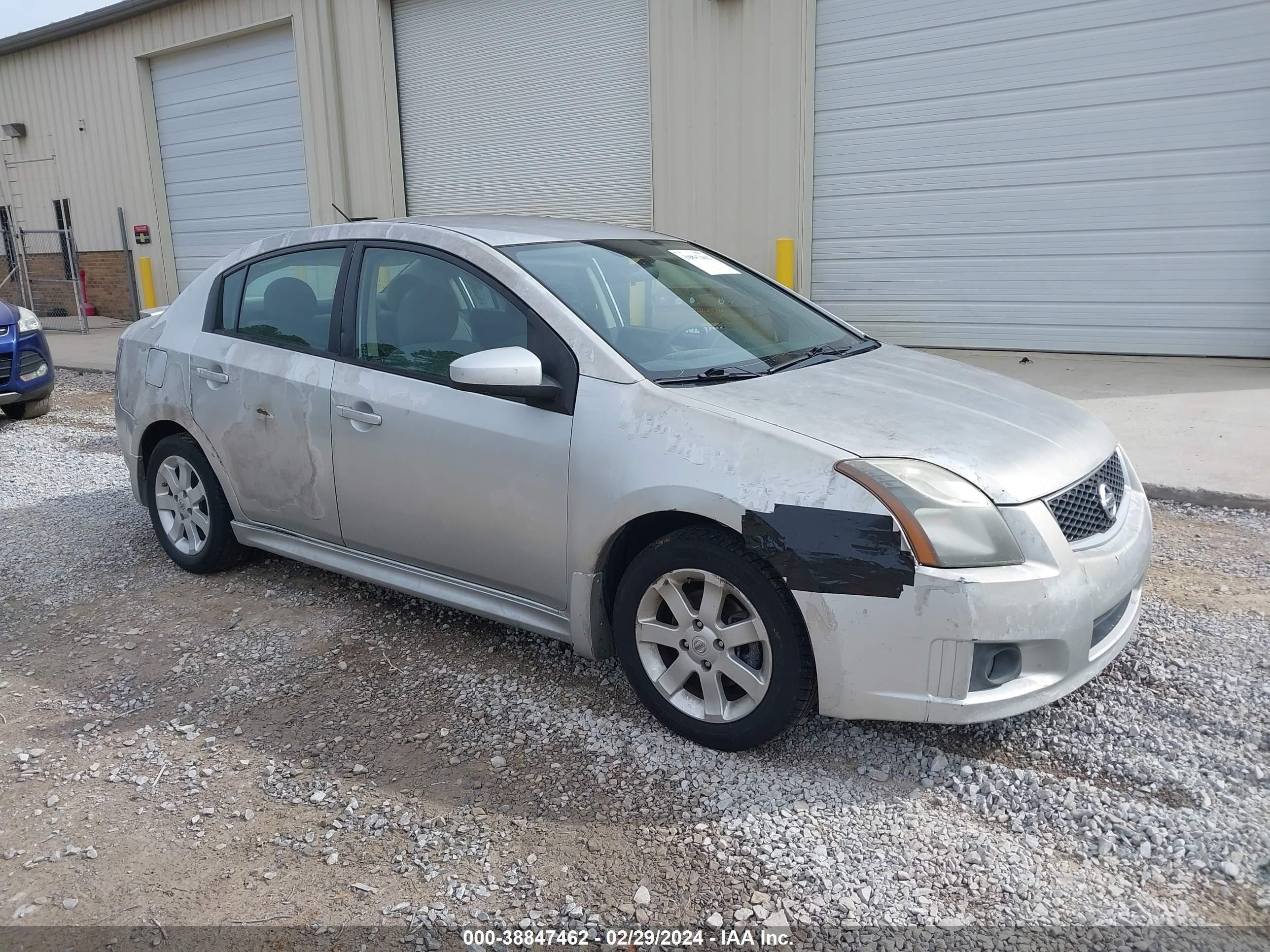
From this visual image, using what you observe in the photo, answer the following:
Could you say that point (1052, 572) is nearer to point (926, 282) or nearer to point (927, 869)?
point (927, 869)

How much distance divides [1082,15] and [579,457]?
8.16 metres

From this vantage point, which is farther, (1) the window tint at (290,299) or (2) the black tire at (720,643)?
(1) the window tint at (290,299)

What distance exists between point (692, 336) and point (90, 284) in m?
18.4

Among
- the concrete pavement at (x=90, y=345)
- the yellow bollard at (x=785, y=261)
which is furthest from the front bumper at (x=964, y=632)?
the concrete pavement at (x=90, y=345)

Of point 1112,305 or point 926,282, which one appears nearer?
point 1112,305

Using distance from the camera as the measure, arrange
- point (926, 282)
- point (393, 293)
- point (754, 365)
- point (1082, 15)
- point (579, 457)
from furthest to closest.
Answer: point (926, 282)
point (1082, 15)
point (393, 293)
point (754, 365)
point (579, 457)

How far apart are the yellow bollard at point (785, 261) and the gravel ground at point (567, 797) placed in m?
6.87

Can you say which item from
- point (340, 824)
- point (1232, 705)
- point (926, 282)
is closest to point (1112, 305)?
point (926, 282)

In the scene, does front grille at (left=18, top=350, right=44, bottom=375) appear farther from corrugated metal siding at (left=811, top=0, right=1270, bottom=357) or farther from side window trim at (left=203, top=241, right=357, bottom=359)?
corrugated metal siding at (left=811, top=0, right=1270, bottom=357)

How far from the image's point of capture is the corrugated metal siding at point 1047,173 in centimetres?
845

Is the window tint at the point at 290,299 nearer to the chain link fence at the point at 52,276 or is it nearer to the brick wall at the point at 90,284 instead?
the brick wall at the point at 90,284

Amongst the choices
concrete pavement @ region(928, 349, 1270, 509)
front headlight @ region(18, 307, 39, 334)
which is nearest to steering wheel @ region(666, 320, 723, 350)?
concrete pavement @ region(928, 349, 1270, 509)

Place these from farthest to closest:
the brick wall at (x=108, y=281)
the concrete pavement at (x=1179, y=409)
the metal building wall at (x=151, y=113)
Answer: the brick wall at (x=108, y=281)
the metal building wall at (x=151, y=113)
the concrete pavement at (x=1179, y=409)

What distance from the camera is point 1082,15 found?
344 inches
